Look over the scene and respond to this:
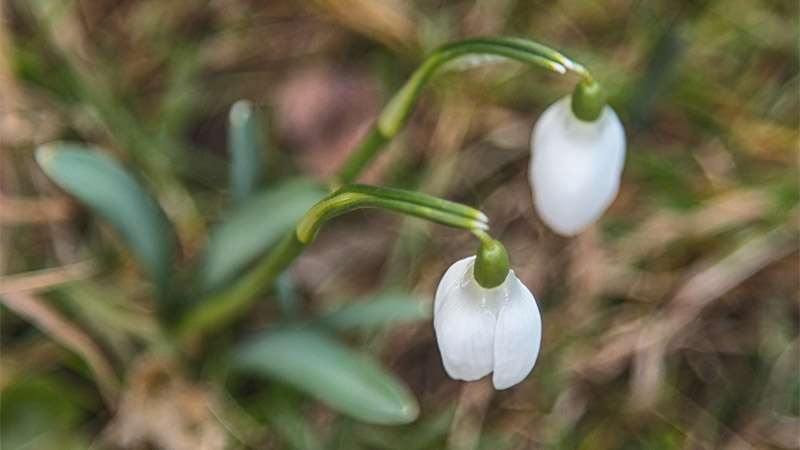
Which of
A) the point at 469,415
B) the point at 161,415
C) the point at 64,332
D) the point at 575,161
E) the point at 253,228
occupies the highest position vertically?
the point at 575,161

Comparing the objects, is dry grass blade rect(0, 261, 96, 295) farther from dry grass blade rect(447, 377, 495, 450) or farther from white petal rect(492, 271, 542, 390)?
white petal rect(492, 271, 542, 390)

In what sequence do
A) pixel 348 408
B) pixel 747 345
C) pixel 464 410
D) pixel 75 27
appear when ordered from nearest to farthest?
1. pixel 348 408
2. pixel 464 410
3. pixel 747 345
4. pixel 75 27

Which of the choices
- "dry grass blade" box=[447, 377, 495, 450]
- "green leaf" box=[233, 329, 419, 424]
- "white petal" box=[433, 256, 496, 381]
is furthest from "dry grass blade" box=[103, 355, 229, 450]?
"white petal" box=[433, 256, 496, 381]

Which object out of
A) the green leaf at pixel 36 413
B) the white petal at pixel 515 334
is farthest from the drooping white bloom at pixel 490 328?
the green leaf at pixel 36 413

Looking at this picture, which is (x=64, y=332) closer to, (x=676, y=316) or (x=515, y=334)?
(x=515, y=334)

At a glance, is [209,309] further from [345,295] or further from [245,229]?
[345,295]

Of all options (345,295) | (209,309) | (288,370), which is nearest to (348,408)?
(288,370)

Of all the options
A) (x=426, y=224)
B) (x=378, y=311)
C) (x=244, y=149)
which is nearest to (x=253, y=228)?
(x=244, y=149)
